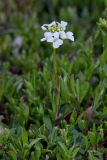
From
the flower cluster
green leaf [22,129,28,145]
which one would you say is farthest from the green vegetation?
the flower cluster

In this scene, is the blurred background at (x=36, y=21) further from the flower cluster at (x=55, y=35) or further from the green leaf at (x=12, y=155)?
the green leaf at (x=12, y=155)

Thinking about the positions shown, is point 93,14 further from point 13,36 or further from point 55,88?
point 55,88

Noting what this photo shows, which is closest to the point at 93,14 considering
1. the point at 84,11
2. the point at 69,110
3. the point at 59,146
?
the point at 84,11

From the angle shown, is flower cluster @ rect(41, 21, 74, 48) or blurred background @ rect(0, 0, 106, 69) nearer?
flower cluster @ rect(41, 21, 74, 48)

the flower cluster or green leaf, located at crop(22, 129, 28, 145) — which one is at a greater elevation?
the flower cluster

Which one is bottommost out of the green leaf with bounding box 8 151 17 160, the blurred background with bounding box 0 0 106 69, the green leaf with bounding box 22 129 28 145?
the green leaf with bounding box 8 151 17 160

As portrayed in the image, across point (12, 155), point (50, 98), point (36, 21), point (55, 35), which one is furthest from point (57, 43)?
point (36, 21)

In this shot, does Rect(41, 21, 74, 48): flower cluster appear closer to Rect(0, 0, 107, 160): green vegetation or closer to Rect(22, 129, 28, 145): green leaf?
Rect(0, 0, 107, 160): green vegetation

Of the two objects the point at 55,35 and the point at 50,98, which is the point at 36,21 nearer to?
the point at 50,98

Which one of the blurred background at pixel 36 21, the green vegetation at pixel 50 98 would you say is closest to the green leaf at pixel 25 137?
the green vegetation at pixel 50 98
